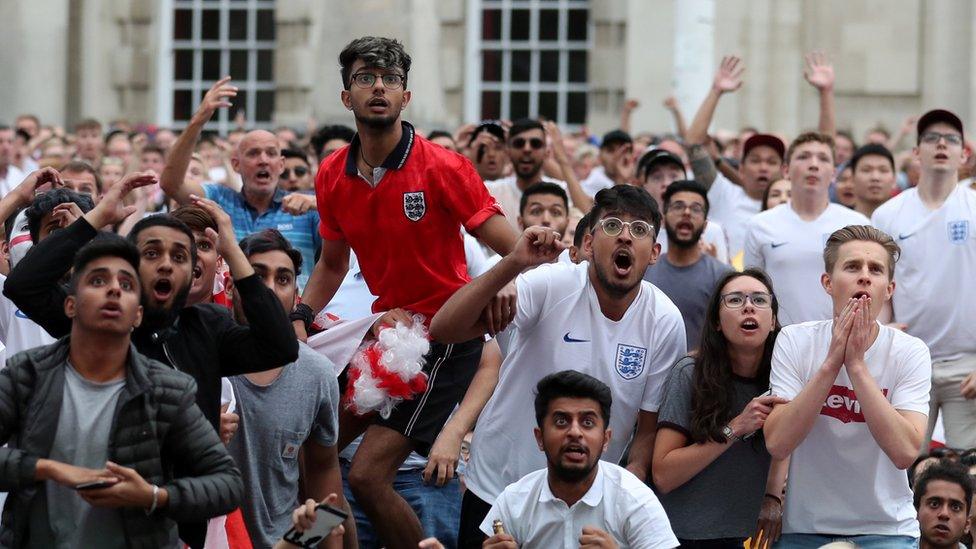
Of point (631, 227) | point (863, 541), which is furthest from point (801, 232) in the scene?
point (863, 541)

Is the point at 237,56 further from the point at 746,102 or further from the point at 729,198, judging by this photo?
the point at 729,198

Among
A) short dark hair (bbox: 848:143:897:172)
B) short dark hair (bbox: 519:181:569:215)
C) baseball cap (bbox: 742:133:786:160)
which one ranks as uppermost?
baseball cap (bbox: 742:133:786:160)

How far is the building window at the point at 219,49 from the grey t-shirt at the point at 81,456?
16.6m

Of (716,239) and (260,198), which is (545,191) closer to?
(716,239)

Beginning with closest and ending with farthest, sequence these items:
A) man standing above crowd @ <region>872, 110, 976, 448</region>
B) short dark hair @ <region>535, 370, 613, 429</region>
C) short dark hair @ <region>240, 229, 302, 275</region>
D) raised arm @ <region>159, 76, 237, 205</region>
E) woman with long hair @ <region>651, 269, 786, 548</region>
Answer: short dark hair @ <region>535, 370, 613, 429</region>, woman with long hair @ <region>651, 269, 786, 548</region>, short dark hair @ <region>240, 229, 302, 275</region>, raised arm @ <region>159, 76, 237, 205</region>, man standing above crowd @ <region>872, 110, 976, 448</region>

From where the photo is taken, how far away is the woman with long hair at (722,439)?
297 inches

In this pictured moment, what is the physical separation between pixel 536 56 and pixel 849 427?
14771 mm

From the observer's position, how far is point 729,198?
12.2m

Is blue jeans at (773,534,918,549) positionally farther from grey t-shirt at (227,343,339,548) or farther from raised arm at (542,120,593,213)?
raised arm at (542,120,593,213)

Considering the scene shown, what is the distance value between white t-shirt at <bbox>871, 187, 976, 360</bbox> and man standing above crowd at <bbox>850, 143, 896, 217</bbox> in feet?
3.35

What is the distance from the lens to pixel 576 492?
6984 millimetres

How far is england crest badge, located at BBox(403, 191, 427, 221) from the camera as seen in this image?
759 cm

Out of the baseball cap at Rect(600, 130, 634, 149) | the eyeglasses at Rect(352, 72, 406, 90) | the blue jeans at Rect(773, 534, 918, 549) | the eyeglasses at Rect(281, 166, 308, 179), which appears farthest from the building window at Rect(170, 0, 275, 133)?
the blue jeans at Rect(773, 534, 918, 549)

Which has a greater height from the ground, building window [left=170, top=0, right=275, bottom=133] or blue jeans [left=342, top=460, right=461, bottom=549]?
building window [left=170, top=0, right=275, bottom=133]
